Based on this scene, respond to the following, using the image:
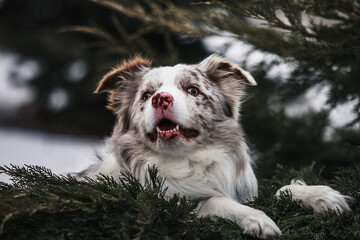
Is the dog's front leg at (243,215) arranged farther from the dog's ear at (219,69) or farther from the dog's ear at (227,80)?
the dog's ear at (219,69)

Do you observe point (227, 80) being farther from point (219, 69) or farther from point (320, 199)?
point (320, 199)

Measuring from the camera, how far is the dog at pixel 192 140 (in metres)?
2.22

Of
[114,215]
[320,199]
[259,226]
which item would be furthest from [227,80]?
[114,215]

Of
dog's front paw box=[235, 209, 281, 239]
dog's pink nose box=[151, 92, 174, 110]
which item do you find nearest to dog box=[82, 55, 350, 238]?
dog's pink nose box=[151, 92, 174, 110]

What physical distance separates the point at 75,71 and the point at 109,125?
1214mm

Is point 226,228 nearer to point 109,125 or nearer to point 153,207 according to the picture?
point 153,207

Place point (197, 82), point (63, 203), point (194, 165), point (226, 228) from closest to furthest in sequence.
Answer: point (63, 203) → point (226, 228) → point (194, 165) → point (197, 82)

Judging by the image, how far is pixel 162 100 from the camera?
223 centimetres

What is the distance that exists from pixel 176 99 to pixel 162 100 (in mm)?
92

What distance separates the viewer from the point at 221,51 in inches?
122

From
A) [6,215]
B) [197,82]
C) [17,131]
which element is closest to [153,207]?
[6,215]

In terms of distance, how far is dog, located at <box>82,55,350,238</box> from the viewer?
7.29 ft

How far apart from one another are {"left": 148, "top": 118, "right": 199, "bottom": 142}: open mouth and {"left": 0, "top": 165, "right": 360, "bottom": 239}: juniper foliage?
37cm

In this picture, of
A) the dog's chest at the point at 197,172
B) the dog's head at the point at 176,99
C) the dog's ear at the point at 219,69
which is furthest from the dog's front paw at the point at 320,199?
the dog's ear at the point at 219,69
